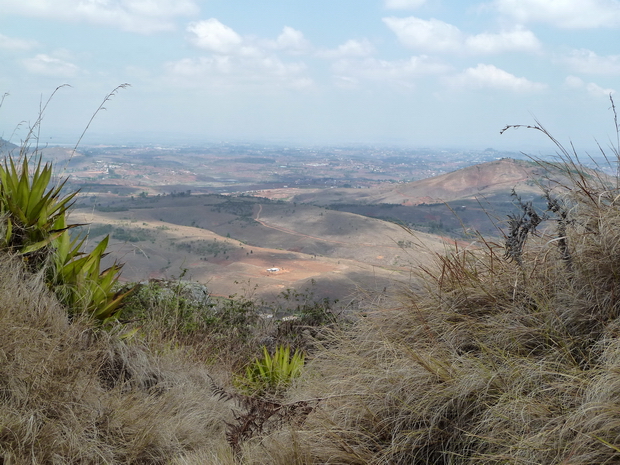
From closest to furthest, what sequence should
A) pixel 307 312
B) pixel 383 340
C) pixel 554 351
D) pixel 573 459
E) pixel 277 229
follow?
pixel 573 459 < pixel 554 351 < pixel 383 340 < pixel 307 312 < pixel 277 229

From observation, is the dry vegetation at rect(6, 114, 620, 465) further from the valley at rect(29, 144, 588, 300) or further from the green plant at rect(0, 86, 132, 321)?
the valley at rect(29, 144, 588, 300)

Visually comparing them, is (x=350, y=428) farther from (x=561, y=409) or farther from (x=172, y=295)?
(x=172, y=295)

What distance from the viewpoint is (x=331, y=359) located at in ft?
12.8

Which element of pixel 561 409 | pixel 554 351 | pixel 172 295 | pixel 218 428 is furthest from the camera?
pixel 172 295

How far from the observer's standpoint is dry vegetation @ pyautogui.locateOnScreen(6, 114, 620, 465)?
2410 mm

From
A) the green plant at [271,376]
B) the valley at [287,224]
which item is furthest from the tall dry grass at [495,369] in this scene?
the green plant at [271,376]

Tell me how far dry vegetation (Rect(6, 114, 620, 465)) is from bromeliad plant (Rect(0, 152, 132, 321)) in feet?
0.62

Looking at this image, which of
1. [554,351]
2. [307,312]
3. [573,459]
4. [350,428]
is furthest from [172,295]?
[573,459]

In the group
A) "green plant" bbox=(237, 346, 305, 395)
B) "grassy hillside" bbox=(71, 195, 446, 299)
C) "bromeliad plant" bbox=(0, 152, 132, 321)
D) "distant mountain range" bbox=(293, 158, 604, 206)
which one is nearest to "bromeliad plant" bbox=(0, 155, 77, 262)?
"bromeliad plant" bbox=(0, 152, 132, 321)

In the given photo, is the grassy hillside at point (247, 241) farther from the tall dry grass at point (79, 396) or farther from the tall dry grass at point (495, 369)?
the tall dry grass at point (79, 396)

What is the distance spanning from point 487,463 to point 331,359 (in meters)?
1.71

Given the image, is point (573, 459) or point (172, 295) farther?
point (172, 295)

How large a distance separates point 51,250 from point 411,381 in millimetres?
3149

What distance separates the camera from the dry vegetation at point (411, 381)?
2.41 meters
